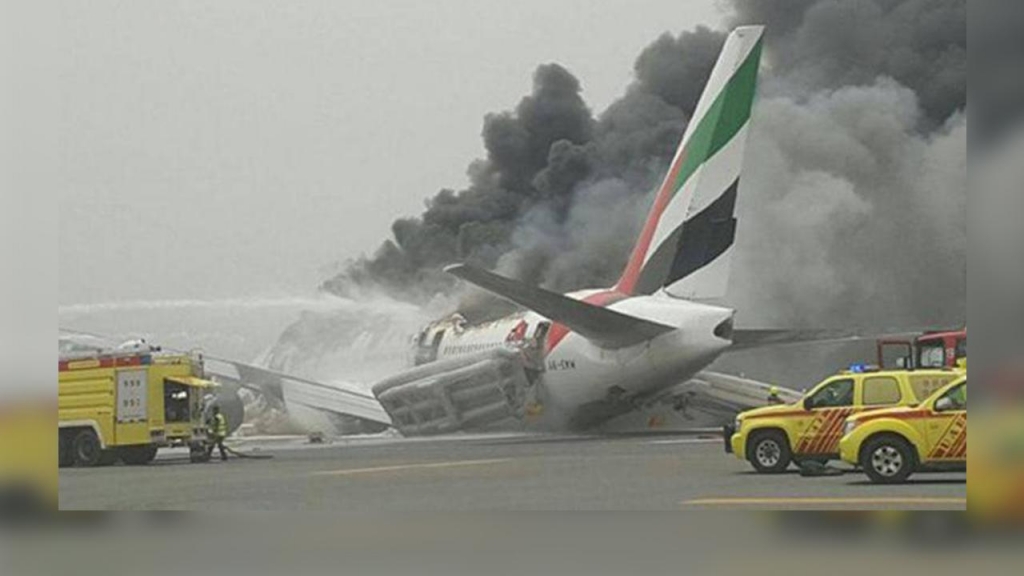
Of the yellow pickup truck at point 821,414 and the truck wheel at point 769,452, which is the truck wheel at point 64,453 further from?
the truck wheel at point 769,452

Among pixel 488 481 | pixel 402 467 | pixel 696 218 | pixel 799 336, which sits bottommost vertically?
pixel 488 481

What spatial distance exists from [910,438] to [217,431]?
6.24m

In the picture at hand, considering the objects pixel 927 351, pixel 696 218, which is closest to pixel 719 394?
A: pixel 696 218

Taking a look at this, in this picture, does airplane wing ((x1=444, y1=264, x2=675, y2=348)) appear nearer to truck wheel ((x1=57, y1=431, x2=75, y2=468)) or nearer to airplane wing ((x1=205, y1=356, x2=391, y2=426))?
airplane wing ((x1=205, y1=356, x2=391, y2=426))

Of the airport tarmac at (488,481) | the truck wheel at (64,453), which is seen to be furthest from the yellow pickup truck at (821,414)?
the truck wheel at (64,453)

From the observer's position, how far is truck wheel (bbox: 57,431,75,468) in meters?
15.4

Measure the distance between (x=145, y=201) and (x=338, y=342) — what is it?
7.21 ft

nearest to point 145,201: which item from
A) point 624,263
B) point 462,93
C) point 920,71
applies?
point 462,93

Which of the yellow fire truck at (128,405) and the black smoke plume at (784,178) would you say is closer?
the black smoke plume at (784,178)

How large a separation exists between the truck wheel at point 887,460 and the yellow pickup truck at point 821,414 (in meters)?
0.36

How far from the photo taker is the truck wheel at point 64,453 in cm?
1537

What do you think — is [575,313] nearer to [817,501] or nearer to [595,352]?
[595,352]

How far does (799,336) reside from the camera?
13.9 metres

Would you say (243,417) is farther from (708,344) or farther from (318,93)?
(708,344)
